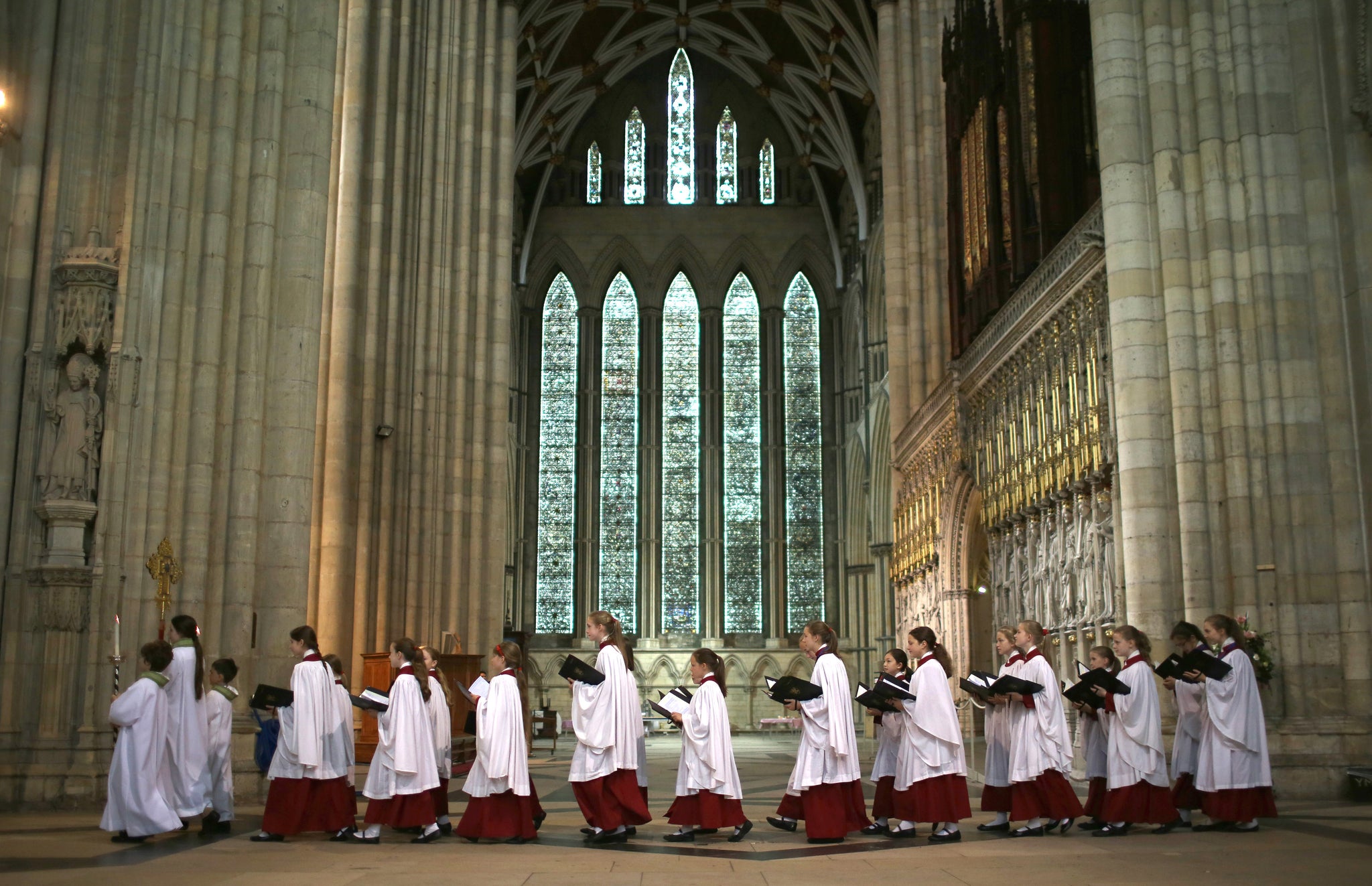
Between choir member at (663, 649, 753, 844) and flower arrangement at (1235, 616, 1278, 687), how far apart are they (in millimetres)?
5065

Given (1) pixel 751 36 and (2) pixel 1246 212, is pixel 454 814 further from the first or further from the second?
(1) pixel 751 36

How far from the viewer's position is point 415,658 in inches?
372

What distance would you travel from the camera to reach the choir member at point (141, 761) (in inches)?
340

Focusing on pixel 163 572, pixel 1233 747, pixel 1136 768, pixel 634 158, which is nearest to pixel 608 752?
pixel 1136 768

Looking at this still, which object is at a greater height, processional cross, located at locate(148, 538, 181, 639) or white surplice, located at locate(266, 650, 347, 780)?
processional cross, located at locate(148, 538, 181, 639)

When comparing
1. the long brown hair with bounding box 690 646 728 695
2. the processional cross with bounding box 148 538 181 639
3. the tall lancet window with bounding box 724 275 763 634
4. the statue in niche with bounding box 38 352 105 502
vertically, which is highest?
the tall lancet window with bounding box 724 275 763 634

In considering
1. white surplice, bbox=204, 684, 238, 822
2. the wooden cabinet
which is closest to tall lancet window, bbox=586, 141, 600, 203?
the wooden cabinet

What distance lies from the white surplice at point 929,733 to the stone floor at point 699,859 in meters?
0.50

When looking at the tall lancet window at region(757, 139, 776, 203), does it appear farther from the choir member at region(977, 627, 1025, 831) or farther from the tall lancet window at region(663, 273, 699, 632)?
the choir member at region(977, 627, 1025, 831)

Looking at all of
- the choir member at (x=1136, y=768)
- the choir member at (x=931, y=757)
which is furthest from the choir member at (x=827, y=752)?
the choir member at (x=1136, y=768)

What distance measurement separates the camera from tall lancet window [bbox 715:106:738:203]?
1617 inches

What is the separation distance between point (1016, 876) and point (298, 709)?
5.00 meters

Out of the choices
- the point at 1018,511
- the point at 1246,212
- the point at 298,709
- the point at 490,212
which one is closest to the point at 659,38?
the point at 490,212

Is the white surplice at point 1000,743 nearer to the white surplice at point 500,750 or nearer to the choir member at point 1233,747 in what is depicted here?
the choir member at point 1233,747
